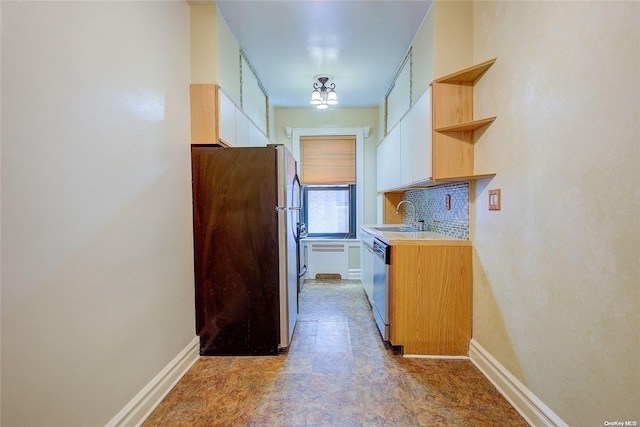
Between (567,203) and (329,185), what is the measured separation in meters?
3.36

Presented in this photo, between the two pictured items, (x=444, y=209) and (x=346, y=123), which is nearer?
(x=444, y=209)

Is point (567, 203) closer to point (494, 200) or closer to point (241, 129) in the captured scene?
point (494, 200)

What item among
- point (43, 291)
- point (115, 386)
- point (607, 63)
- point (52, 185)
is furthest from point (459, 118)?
point (115, 386)

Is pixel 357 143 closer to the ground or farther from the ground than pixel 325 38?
closer to the ground

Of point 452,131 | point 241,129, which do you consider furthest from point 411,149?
point 241,129

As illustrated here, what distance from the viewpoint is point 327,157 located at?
4.39 metres

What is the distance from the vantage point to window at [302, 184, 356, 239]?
14.6ft

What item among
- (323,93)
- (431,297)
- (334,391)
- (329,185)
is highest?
(323,93)

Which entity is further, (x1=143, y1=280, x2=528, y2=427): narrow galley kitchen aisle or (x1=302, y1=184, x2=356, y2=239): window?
(x1=302, y1=184, x2=356, y2=239): window

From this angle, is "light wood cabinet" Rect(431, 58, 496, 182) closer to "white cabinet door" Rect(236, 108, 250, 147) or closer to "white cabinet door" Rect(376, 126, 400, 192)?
"white cabinet door" Rect(376, 126, 400, 192)

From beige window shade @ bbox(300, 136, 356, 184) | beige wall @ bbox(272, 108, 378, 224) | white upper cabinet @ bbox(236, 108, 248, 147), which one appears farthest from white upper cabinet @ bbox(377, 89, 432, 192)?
white upper cabinet @ bbox(236, 108, 248, 147)

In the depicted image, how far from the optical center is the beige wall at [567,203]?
1.01 metres

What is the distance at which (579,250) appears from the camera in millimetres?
1187

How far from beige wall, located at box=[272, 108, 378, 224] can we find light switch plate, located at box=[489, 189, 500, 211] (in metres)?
2.54
